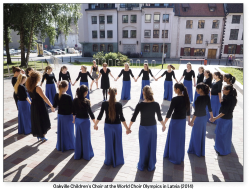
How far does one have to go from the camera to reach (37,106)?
538 centimetres

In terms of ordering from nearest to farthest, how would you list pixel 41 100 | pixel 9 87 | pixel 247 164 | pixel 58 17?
pixel 247 164
pixel 41 100
pixel 9 87
pixel 58 17

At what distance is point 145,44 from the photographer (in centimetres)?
4134

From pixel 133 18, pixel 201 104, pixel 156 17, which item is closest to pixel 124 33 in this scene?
pixel 133 18

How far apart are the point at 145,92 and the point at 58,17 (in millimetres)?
22031

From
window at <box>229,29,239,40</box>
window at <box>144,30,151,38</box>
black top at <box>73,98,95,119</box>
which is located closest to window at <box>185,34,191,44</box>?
window at <box>144,30,151,38</box>

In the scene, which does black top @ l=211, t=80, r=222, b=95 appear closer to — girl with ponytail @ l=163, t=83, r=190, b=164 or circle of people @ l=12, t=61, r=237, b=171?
circle of people @ l=12, t=61, r=237, b=171

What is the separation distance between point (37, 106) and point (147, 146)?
3302 mm

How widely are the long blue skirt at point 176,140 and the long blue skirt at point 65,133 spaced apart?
8.71 ft

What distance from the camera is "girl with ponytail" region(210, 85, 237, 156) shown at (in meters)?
4.68

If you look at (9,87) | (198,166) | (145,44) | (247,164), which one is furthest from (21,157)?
(145,44)

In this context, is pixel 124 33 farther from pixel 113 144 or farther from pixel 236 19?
pixel 113 144

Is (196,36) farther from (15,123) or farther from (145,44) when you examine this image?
(15,123)

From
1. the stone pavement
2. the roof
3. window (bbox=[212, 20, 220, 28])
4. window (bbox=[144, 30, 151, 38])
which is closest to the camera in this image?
the stone pavement

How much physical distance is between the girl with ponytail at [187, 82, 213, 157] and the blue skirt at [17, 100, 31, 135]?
16.6 ft
